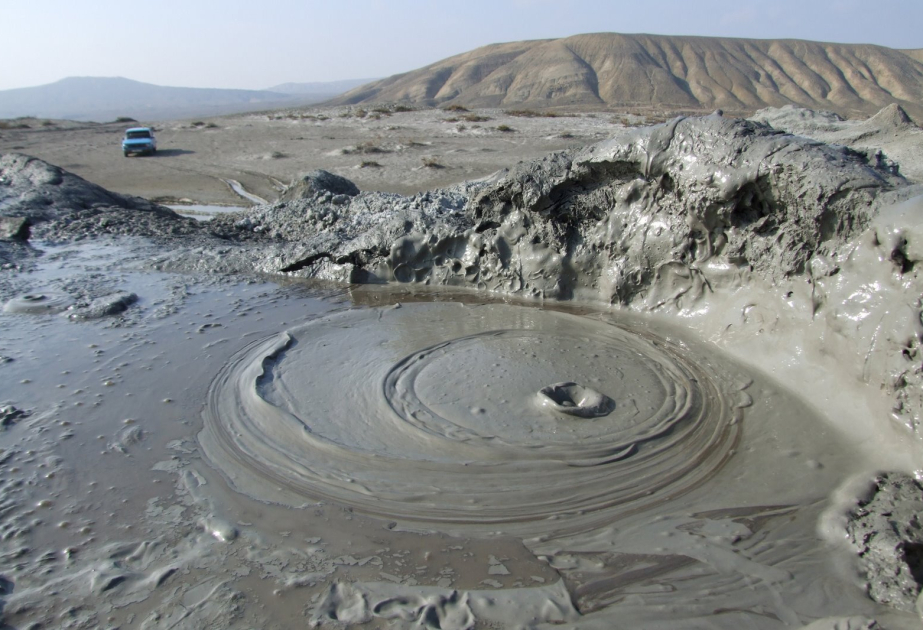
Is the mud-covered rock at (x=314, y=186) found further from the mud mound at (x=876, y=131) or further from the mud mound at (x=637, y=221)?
the mud mound at (x=876, y=131)

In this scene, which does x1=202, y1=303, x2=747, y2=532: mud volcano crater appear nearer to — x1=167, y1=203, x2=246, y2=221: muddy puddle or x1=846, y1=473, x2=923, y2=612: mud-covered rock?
x1=846, y1=473, x2=923, y2=612: mud-covered rock

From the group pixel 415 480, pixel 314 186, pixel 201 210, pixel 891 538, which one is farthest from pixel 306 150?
pixel 891 538

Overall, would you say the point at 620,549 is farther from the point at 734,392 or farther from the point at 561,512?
the point at 734,392

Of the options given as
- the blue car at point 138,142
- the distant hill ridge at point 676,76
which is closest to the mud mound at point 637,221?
the blue car at point 138,142

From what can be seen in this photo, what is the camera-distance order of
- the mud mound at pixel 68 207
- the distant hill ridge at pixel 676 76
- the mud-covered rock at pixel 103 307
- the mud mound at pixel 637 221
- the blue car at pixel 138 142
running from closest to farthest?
the mud mound at pixel 637 221, the mud-covered rock at pixel 103 307, the mud mound at pixel 68 207, the blue car at pixel 138 142, the distant hill ridge at pixel 676 76

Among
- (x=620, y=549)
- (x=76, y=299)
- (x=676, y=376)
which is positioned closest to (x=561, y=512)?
(x=620, y=549)

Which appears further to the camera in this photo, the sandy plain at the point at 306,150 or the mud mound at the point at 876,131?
the sandy plain at the point at 306,150

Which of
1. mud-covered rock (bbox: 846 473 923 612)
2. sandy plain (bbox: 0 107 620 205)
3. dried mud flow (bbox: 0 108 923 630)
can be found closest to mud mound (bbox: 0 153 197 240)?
dried mud flow (bbox: 0 108 923 630)
